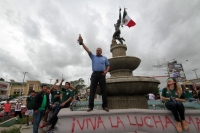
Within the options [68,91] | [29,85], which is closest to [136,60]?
[68,91]

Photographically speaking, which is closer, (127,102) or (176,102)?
(176,102)

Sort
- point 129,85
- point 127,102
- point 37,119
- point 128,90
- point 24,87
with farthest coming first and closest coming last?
point 24,87 → point 127,102 → point 128,90 → point 129,85 → point 37,119

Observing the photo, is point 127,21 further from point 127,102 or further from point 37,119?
point 37,119

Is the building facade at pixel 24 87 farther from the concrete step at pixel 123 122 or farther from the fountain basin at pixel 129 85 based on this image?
the concrete step at pixel 123 122

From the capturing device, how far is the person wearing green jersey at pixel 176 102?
282 centimetres

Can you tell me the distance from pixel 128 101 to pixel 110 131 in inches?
61.6

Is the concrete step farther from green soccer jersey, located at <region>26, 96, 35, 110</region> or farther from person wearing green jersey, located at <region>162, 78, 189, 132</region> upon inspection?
green soccer jersey, located at <region>26, 96, 35, 110</region>

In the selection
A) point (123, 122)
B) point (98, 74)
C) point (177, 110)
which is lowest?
point (123, 122)

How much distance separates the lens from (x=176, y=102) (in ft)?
9.55

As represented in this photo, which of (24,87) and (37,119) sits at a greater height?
(24,87)

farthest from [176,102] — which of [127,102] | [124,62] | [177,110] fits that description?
[124,62]

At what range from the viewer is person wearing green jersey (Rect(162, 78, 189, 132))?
2819 mm

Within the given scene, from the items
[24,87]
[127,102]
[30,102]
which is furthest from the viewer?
[24,87]

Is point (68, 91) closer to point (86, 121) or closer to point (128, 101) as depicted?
point (86, 121)
